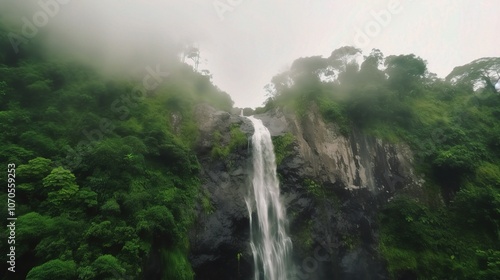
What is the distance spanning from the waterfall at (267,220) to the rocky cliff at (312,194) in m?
0.43

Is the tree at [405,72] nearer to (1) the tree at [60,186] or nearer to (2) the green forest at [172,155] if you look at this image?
(2) the green forest at [172,155]

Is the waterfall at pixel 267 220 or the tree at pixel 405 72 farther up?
the tree at pixel 405 72

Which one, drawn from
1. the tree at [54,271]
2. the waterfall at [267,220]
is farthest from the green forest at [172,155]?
the waterfall at [267,220]

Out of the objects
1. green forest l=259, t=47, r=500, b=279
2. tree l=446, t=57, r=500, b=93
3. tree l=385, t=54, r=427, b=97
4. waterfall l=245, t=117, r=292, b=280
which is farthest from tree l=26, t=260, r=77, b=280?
tree l=446, t=57, r=500, b=93

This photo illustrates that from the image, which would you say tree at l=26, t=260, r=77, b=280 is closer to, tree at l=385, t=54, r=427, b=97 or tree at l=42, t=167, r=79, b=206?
tree at l=42, t=167, r=79, b=206

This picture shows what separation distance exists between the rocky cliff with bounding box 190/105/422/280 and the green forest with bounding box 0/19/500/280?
0.75 m

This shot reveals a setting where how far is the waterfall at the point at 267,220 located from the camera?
45.1 ft

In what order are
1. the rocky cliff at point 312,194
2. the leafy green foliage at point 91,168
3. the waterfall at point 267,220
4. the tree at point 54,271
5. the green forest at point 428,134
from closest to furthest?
1. the tree at point 54,271
2. the leafy green foliage at point 91,168
3. the rocky cliff at point 312,194
4. the waterfall at point 267,220
5. the green forest at point 428,134

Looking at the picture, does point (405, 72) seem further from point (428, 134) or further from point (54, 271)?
point (54, 271)

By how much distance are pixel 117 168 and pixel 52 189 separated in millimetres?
2320

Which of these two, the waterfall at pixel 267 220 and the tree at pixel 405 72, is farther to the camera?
the tree at pixel 405 72

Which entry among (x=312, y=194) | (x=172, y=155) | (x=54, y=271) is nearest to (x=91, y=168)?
(x=172, y=155)

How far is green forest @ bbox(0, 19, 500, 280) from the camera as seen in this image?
361 inches

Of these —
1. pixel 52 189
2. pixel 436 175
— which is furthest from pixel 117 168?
pixel 436 175
